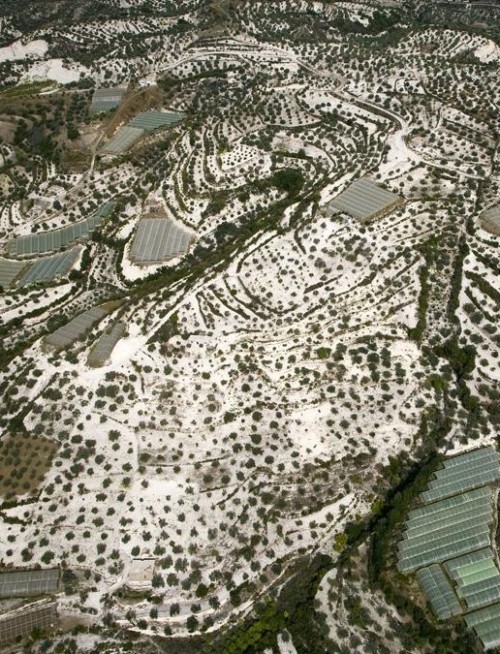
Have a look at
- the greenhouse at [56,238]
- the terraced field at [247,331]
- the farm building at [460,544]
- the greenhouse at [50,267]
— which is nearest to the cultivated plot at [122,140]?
the terraced field at [247,331]

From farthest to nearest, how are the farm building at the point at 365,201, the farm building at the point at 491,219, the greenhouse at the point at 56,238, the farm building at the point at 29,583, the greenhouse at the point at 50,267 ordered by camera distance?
the greenhouse at the point at 56,238
the greenhouse at the point at 50,267
the farm building at the point at 365,201
the farm building at the point at 491,219
the farm building at the point at 29,583

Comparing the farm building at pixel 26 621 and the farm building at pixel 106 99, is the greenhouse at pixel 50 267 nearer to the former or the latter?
the farm building at pixel 106 99

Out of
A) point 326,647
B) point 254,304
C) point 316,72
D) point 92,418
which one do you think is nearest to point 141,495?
point 92,418

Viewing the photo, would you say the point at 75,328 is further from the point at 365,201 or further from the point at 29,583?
the point at 365,201

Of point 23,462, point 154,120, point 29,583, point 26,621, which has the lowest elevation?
point 26,621

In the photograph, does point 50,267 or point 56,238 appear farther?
point 56,238

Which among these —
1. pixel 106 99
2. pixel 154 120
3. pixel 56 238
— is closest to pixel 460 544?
pixel 56 238
